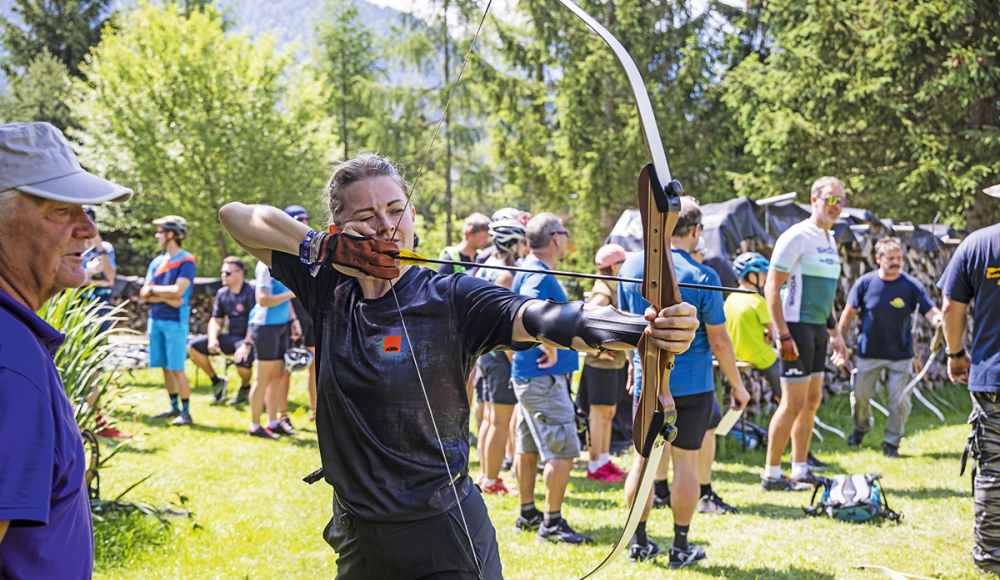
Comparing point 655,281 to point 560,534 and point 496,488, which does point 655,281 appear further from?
point 496,488

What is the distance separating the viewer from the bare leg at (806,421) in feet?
15.5

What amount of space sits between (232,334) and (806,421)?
6074mm

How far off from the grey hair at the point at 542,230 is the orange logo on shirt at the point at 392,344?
2.37m

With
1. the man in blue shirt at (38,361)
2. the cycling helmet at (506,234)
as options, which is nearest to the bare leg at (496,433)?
the cycling helmet at (506,234)

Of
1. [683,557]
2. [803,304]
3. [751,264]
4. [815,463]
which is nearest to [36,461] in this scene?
[683,557]

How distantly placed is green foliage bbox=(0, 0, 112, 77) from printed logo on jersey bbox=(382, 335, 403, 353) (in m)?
30.1

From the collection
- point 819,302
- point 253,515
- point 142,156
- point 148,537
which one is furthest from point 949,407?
point 142,156

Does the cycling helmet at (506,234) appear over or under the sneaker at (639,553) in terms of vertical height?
over

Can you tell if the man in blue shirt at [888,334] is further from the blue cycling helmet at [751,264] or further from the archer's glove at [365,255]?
the archer's glove at [365,255]

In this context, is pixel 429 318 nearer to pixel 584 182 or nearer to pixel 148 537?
pixel 148 537

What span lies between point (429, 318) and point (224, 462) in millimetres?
4258

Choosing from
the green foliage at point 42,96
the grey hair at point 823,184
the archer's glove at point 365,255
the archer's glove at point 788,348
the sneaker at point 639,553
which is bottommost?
the sneaker at point 639,553

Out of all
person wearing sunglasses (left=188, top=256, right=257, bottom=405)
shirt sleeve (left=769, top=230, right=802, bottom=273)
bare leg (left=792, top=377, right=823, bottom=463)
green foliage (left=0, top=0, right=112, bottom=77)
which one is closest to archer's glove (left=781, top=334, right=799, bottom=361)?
bare leg (left=792, top=377, right=823, bottom=463)

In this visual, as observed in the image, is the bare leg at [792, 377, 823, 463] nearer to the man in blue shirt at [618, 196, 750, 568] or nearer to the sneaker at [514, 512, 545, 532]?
the man in blue shirt at [618, 196, 750, 568]
